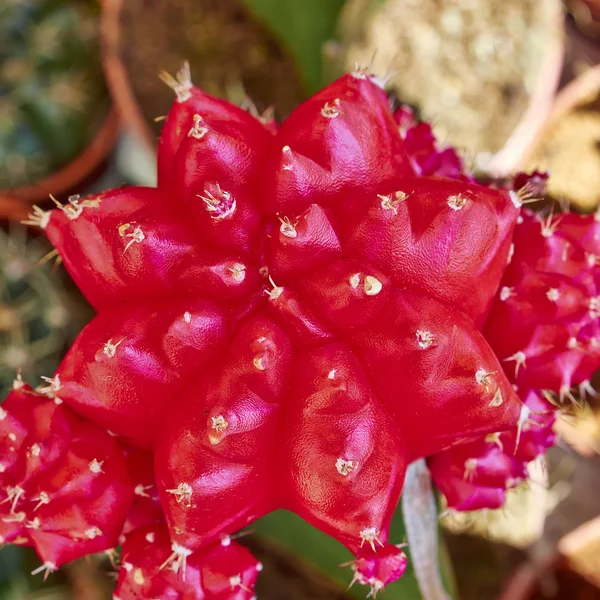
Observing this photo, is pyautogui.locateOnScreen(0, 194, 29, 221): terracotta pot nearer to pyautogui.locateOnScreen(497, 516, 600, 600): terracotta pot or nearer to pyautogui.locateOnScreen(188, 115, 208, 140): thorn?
pyautogui.locateOnScreen(188, 115, 208, 140): thorn

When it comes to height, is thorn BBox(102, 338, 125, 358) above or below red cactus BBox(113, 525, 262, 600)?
above

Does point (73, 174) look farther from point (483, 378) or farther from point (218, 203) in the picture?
point (483, 378)

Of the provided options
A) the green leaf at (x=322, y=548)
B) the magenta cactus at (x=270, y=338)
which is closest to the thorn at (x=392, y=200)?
the magenta cactus at (x=270, y=338)

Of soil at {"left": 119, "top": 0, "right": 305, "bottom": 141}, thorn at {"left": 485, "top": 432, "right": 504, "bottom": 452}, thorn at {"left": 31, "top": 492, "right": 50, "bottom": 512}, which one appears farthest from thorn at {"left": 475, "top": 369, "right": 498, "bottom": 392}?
soil at {"left": 119, "top": 0, "right": 305, "bottom": 141}

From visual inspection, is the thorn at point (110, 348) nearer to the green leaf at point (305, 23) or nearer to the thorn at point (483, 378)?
the thorn at point (483, 378)

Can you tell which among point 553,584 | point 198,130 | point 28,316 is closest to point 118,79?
point 28,316

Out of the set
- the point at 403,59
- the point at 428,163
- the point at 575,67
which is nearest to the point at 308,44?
the point at 403,59
